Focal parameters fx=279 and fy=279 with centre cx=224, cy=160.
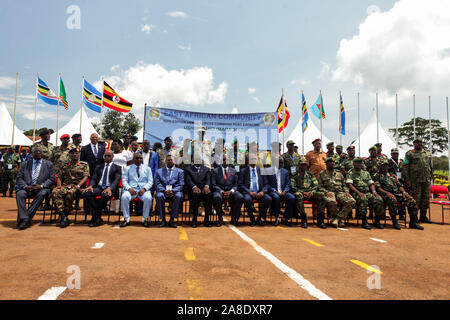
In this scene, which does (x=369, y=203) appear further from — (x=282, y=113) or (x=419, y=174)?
(x=282, y=113)

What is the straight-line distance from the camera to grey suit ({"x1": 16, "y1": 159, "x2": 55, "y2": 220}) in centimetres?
612

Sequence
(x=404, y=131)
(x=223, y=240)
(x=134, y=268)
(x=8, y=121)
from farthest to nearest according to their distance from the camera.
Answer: (x=404, y=131)
(x=8, y=121)
(x=223, y=240)
(x=134, y=268)

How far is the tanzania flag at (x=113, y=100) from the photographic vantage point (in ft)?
42.0

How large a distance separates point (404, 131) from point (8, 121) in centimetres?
5514

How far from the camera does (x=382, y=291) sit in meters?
3.03

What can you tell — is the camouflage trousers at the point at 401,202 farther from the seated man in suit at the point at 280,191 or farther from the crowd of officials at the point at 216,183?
the seated man in suit at the point at 280,191

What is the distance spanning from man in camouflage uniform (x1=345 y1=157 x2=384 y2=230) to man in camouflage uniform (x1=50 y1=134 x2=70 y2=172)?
25.2 ft

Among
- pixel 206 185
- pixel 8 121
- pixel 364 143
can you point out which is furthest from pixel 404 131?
pixel 8 121

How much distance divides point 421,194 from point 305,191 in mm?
3770

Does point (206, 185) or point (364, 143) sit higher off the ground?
point (364, 143)

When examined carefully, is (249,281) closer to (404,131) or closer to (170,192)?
(170,192)

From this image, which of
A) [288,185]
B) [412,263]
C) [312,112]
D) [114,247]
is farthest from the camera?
[312,112]

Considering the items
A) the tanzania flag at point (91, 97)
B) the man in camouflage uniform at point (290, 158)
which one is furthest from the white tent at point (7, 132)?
the man in camouflage uniform at point (290, 158)

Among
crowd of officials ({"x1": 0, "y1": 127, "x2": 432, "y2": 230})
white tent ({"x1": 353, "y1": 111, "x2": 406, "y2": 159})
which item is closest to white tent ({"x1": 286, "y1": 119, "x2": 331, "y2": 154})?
white tent ({"x1": 353, "y1": 111, "x2": 406, "y2": 159})
